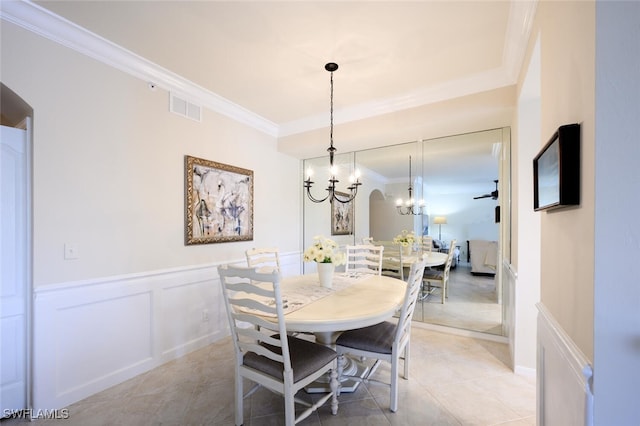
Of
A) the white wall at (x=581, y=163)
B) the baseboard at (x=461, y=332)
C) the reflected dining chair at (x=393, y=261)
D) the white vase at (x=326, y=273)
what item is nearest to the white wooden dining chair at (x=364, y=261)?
the reflected dining chair at (x=393, y=261)

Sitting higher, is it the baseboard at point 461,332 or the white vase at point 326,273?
the white vase at point 326,273

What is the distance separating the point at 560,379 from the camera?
112 centimetres

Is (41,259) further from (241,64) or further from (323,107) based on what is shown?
(323,107)

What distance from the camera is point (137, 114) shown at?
8.09ft

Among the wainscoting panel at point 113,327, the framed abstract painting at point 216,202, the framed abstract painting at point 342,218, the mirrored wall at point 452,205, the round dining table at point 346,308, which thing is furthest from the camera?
the framed abstract painting at point 342,218

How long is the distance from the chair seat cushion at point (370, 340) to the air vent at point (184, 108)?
2608 millimetres

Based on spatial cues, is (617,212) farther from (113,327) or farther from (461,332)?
(113,327)

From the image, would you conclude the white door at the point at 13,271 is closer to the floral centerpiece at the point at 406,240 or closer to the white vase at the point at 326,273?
the white vase at the point at 326,273

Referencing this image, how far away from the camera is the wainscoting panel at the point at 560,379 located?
0.87 meters

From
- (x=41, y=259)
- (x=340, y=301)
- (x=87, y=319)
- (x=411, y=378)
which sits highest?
(x=41, y=259)

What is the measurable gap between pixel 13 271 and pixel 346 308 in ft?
7.58

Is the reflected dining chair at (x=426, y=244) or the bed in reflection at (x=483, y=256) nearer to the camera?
the bed in reflection at (x=483, y=256)

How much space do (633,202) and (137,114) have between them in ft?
10.4

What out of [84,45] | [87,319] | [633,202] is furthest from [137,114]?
[633,202]
